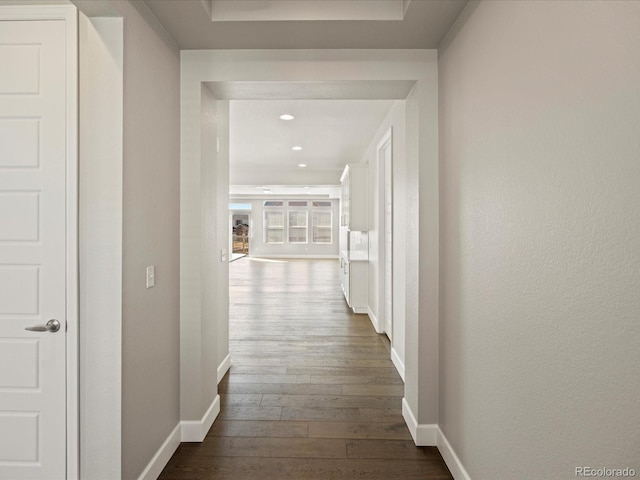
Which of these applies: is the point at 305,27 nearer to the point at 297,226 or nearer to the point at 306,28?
the point at 306,28

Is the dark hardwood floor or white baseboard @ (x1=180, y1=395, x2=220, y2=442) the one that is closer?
the dark hardwood floor

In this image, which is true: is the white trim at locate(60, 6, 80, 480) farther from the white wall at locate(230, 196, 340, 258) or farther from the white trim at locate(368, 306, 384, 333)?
the white wall at locate(230, 196, 340, 258)

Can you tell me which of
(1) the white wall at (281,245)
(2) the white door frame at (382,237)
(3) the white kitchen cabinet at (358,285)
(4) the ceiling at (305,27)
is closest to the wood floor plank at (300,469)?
(4) the ceiling at (305,27)

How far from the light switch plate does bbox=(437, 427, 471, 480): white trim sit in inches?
75.7

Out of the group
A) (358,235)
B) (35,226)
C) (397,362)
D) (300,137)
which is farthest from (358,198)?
(35,226)

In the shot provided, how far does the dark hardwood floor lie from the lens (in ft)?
6.88

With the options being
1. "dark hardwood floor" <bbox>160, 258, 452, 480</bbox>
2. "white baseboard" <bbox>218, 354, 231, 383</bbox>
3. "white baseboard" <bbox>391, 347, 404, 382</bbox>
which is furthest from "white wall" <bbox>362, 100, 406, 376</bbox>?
"white baseboard" <bbox>218, 354, 231, 383</bbox>

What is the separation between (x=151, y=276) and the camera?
76.4 inches

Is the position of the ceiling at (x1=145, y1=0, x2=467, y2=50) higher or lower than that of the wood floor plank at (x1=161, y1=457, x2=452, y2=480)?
higher

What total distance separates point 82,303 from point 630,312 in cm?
207

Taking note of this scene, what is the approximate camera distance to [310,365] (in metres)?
3.61

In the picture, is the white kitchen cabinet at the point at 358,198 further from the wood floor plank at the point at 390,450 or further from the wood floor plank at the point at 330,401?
the wood floor plank at the point at 390,450

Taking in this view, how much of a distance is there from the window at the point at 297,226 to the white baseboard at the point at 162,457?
12778 mm

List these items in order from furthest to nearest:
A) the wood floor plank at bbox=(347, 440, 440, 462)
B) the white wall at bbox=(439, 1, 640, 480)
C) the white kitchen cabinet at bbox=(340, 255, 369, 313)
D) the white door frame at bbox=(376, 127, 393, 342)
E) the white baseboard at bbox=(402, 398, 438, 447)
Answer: the white kitchen cabinet at bbox=(340, 255, 369, 313) → the white door frame at bbox=(376, 127, 393, 342) → the white baseboard at bbox=(402, 398, 438, 447) → the wood floor plank at bbox=(347, 440, 440, 462) → the white wall at bbox=(439, 1, 640, 480)
